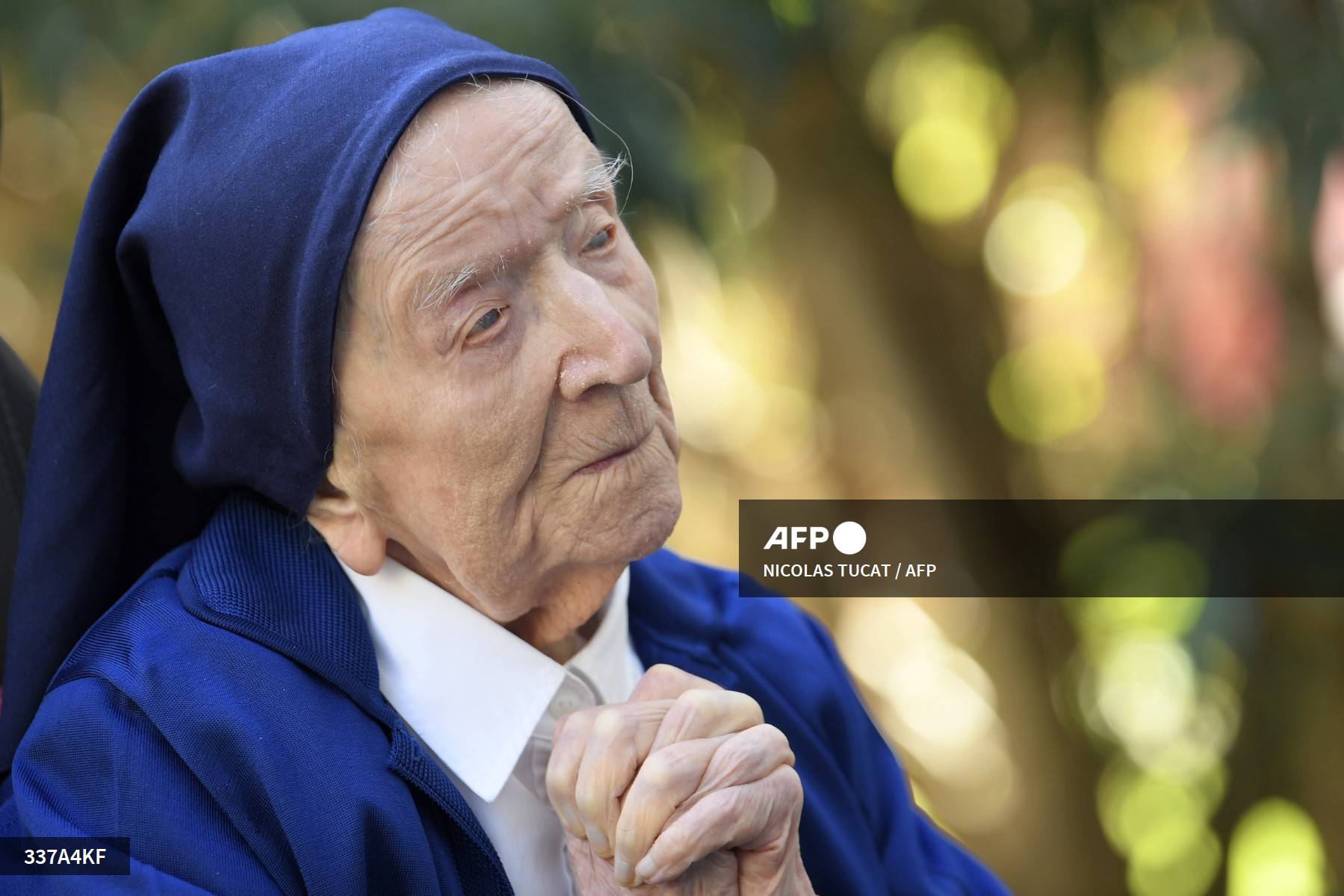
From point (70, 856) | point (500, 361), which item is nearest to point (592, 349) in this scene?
point (500, 361)

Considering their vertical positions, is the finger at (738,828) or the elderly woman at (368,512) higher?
the elderly woman at (368,512)

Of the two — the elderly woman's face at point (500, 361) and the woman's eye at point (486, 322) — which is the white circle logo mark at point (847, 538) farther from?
the woman's eye at point (486, 322)

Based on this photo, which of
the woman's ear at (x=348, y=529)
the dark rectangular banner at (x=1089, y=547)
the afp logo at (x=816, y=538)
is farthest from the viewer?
the dark rectangular banner at (x=1089, y=547)

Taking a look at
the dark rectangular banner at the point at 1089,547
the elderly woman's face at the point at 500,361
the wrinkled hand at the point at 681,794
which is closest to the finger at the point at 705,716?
the wrinkled hand at the point at 681,794

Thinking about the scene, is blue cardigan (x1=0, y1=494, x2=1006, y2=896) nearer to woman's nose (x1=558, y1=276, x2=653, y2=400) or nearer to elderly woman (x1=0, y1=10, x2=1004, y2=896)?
elderly woman (x1=0, y1=10, x2=1004, y2=896)

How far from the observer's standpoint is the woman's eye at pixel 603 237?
1.26 metres

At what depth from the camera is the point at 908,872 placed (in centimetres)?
155

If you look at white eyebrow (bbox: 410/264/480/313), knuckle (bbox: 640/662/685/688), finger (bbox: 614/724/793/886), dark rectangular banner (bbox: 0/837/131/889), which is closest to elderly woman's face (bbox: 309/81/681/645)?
white eyebrow (bbox: 410/264/480/313)

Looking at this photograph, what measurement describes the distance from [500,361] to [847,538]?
125 centimetres

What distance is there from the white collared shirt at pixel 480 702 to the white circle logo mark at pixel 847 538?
3.23ft

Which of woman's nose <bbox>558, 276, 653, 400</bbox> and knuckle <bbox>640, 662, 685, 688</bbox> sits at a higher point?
woman's nose <bbox>558, 276, 653, 400</bbox>

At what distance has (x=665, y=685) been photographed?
3.96 ft

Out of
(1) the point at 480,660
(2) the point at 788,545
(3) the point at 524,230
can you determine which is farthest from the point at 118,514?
(2) the point at 788,545

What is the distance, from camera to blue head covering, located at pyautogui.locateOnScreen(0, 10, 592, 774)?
1.14 m
